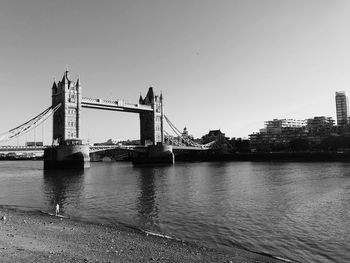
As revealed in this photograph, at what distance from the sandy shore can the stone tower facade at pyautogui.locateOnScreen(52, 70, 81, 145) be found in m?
78.5

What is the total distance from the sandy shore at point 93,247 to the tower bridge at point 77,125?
6058 cm

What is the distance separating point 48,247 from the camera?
13758 millimetres

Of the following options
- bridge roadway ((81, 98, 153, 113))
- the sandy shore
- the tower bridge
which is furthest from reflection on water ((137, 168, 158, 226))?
bridge roadway ((81, 98, 153, 113))

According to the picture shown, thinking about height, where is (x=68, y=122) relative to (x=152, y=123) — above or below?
below

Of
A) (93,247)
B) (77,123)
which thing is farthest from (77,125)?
(93,247)

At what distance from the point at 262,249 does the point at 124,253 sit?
683 cm

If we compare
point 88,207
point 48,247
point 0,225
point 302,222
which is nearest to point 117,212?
point 88,207

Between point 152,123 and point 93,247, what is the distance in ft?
386

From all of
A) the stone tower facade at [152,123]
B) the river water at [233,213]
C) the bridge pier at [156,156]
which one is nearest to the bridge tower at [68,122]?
the bridge pier at [156,156]

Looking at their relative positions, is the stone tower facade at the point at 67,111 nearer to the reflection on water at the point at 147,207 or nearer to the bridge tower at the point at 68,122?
the bridge tower at the point at 68,122

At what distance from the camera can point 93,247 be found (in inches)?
555

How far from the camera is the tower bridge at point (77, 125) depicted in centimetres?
8031

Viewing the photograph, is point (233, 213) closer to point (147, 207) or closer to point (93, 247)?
point (147, 207)

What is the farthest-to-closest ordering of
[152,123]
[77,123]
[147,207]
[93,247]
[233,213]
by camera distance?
[152,123]
[77,123]
[147,207]
[233,213]
[93,247]
